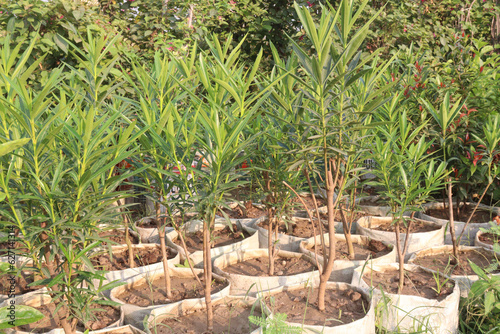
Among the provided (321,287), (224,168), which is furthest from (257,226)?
(224,168)

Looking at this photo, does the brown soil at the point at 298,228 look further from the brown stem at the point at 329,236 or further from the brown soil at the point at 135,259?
the brown stem at the point at 329,236

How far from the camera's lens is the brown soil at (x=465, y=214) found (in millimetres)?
3563


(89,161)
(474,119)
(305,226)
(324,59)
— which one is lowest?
(305,226)

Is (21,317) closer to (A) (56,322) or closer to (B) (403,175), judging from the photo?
(A) (56,322)

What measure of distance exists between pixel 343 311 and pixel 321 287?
6.2 inches

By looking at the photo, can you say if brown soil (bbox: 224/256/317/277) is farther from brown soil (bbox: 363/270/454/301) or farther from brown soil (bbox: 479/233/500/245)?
brown soil (bbox: 479/233/500/245)

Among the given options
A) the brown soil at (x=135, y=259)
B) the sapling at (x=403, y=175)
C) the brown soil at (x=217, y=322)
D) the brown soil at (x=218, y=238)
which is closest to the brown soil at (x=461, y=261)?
the sapling at (x=403, y=175)

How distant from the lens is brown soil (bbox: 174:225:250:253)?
10.1ft

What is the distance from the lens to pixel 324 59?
5.45 ft

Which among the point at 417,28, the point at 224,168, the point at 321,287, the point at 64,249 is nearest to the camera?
the point at 64,249

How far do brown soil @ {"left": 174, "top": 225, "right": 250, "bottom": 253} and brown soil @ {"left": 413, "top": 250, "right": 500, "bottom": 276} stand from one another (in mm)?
1174

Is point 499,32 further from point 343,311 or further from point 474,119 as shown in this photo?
point 343,311

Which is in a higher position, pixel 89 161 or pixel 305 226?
pixel 89 161

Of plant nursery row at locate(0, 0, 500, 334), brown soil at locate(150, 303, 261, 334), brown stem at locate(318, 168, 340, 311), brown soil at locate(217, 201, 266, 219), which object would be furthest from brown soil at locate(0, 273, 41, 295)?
brown soil at locate(217, 201, 266, 219)
